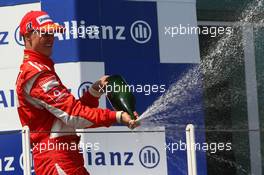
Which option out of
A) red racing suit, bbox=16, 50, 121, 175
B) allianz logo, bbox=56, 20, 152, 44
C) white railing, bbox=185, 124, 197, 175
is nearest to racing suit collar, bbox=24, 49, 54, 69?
red racing suit, bbox=16, 50, 121, 175

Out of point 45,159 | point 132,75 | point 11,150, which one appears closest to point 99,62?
point 132,75

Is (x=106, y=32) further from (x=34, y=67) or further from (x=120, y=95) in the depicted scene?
(x=34, y=67)

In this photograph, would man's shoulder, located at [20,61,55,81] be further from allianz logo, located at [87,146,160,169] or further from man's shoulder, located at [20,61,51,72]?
allianz logo, located at [87,146,160,169]

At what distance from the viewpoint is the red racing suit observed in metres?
3.45

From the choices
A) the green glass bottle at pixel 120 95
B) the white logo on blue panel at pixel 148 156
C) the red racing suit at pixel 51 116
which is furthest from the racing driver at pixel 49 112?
the white logo on blue panel at pixel 148 156

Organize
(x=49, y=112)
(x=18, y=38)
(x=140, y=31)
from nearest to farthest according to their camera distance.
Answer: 1. (x=49, y=112)
2. (x=18, y=38)
3. (x=140, y=31)

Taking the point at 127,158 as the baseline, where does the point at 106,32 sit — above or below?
above

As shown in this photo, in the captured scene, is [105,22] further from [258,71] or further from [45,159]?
[45,159]

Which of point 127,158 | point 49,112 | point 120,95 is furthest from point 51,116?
point 127,158

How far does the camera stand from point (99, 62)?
4.92 m

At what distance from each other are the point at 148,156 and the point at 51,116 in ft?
4.85

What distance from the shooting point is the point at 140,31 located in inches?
198

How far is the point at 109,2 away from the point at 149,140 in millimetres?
753

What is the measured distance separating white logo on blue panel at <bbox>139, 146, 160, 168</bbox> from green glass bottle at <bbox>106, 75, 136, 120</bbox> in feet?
4.24
